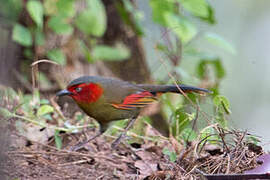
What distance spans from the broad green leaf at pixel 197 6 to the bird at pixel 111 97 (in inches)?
70.6

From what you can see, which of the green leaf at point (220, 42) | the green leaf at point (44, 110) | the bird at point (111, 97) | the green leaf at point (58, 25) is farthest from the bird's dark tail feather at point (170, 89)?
the green leaf at point (58, 25)

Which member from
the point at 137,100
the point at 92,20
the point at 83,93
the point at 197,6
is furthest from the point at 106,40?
the point at 83,93

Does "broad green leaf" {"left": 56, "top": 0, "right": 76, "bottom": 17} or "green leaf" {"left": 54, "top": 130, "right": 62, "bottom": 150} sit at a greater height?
"broad green leaf" {"left": 56, "top": 0, "right": 76, "bottom": 17}

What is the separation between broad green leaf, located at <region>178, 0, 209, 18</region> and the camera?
5.49 metres

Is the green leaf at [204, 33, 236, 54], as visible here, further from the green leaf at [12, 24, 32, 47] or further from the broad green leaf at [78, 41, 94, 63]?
the green leaf at [12, 24, 32, 47]

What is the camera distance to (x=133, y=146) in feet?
12.8

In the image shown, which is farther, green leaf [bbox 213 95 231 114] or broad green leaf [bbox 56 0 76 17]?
broad green leaf [bbox 56 0 76 17]

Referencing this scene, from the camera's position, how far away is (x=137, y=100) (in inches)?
157

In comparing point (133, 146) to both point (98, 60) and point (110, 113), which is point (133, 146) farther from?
point (98, 60)

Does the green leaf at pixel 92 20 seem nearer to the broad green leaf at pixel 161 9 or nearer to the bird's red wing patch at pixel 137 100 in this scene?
the broad green leaf at pixel 161 9

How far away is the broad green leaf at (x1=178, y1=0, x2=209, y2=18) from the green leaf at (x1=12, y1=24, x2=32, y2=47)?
2102 mm

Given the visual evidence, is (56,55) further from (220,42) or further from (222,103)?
(222,103)

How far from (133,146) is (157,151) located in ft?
0.82

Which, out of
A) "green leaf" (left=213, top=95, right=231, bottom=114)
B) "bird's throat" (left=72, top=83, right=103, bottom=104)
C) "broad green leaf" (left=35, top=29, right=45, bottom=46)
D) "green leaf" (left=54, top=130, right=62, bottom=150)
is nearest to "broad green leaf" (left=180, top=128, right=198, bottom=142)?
"green leaf" (left=213, top=95, right=231, bottom=114)
